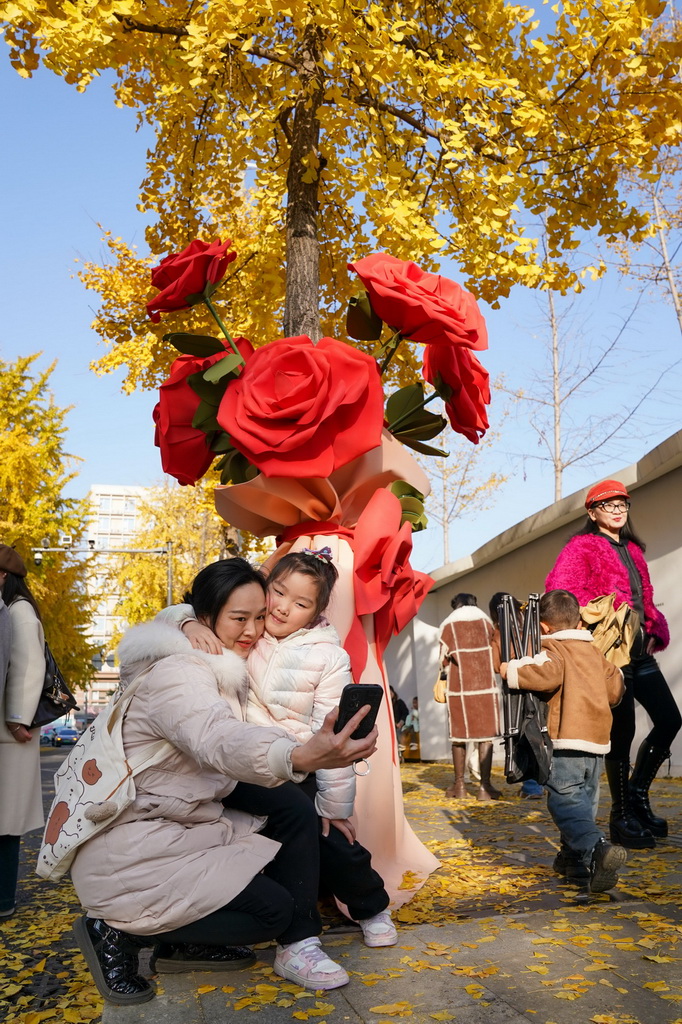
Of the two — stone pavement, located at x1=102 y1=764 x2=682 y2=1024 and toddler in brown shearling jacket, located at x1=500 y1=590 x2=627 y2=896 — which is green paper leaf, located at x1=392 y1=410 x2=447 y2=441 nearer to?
toddler in brown shearling jacket, located at x1=500 y1=590 x2=627 y2=896

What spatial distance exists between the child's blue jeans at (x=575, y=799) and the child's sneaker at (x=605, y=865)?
0.24m

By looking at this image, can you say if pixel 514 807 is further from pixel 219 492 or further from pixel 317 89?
pixel 317 89

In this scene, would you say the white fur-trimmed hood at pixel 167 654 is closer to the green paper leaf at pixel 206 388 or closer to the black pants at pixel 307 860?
the black pants at pixel 307 860

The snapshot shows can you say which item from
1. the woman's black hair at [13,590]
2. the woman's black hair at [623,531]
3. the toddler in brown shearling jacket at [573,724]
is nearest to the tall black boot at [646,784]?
the toddler in brown shearling jacket at [573,724]

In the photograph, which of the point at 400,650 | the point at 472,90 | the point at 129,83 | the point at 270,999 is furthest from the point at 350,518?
the point at 400,650

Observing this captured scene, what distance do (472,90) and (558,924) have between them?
5.11 meters

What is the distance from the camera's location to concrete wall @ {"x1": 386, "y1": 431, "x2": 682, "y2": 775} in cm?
970

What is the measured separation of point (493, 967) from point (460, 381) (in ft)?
8.56

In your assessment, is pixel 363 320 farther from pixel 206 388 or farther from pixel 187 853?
pixel 187 853

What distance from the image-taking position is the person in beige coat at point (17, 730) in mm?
4613

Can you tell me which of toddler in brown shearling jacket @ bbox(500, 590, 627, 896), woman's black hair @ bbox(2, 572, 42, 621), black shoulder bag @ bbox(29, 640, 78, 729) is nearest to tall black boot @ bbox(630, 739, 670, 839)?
toddler in brown shearling jacket @ bbox(500, 590, 627, 896)

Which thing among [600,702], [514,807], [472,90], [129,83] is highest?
[129,83]

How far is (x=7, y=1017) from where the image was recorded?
2.99m

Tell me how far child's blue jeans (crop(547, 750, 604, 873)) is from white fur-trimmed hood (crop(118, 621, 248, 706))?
189cm
